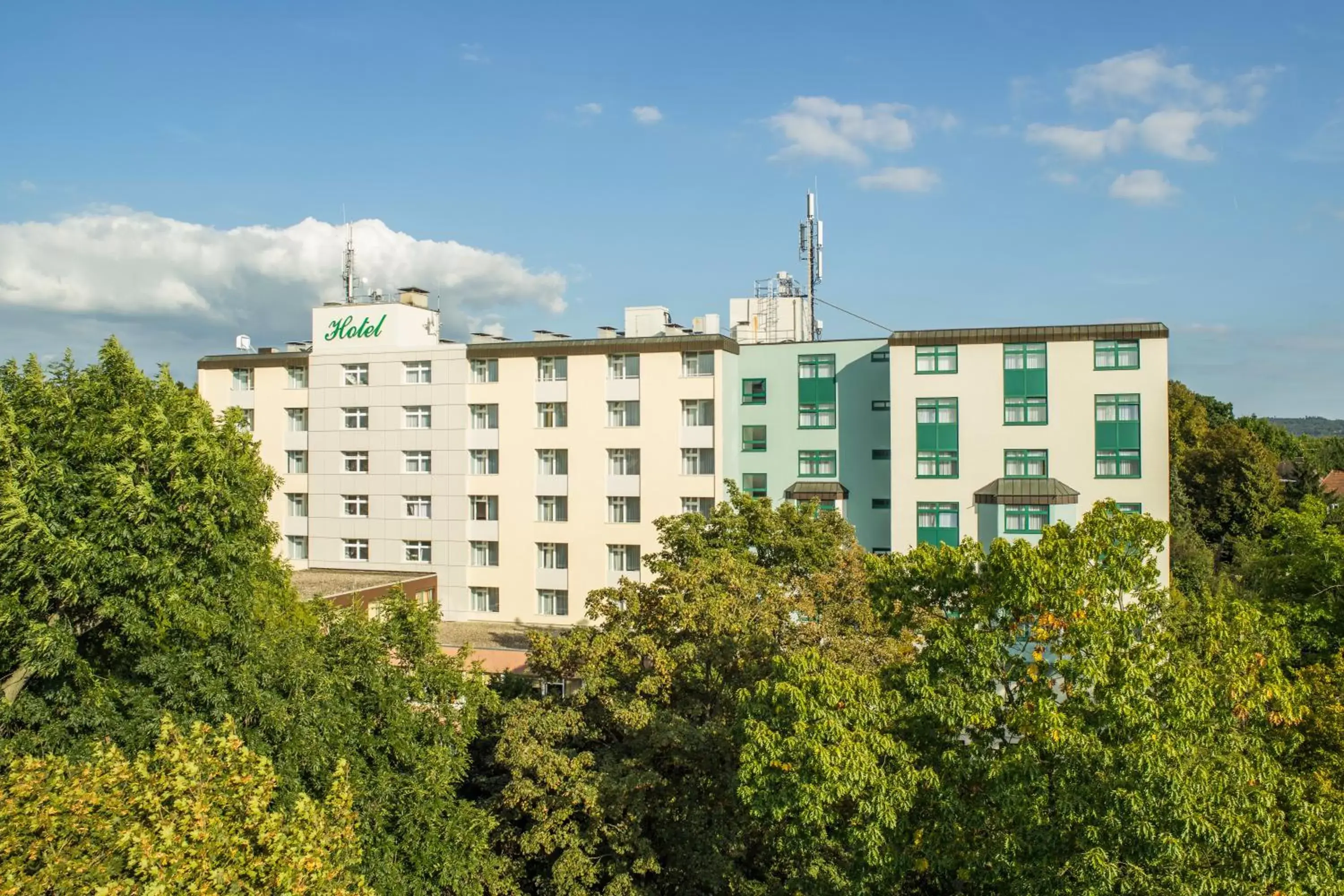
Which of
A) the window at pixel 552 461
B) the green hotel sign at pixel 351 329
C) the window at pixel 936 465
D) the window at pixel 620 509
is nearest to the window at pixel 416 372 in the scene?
the green hotel sign at pixel 351 329

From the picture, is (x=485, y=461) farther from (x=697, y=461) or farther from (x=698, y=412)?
(x=698, y=412)

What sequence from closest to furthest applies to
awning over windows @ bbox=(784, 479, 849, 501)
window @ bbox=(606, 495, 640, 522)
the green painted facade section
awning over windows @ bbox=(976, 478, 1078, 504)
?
awning over windows @ bbox=(976, 478, 1078, 504), awning over windows @ bbox=(784, 479, 849, 501), the green painted facade section, window @ bbox=(606, 495, 640, 522)

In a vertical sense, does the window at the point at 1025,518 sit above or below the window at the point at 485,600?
above

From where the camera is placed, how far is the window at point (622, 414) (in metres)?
47.2

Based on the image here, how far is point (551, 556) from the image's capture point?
48.2 m

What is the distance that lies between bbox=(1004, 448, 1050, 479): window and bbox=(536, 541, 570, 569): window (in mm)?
20527

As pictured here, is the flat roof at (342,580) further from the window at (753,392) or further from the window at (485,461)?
the window at (753,392)

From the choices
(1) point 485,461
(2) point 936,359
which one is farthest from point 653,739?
(1) point 485,461

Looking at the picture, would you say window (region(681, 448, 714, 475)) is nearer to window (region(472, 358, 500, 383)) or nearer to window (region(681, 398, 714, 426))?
window (region(681, 398, 714, 426))

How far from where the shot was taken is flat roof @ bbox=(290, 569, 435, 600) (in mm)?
41312

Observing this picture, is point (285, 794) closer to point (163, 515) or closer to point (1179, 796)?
point (163, 515)

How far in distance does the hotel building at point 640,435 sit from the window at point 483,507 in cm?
11

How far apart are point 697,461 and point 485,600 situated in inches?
505

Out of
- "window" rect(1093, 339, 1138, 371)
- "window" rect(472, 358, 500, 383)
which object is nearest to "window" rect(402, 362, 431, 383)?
"window" rect(472, 358, 500, 383)
